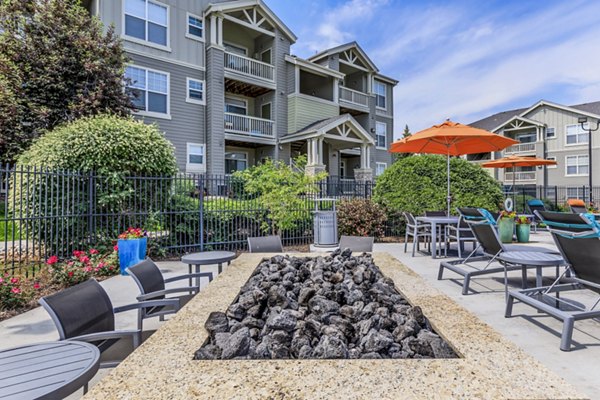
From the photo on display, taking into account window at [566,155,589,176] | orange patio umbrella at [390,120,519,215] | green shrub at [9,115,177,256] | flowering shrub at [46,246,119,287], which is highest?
window at [566,155,589,176]

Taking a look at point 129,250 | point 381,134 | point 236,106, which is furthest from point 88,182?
point 381,134

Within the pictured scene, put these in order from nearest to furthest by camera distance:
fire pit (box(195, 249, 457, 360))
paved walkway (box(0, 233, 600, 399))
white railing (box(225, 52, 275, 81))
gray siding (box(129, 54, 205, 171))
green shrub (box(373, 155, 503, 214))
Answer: fire pit (box(195, 249, 457, 360)) < paved walkway (box(0, 233, 600, 399)) < green shrub (box(373, 155, 503, 214)) < gray siding (box(129, 54, 205, 171)) < white railing (box(225, 52, 275, 81))

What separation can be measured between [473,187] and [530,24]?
19.7ft

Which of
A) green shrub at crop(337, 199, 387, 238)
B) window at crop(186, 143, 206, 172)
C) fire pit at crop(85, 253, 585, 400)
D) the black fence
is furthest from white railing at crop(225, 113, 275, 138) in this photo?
fire pit at crop(85, 253, 585, 400)

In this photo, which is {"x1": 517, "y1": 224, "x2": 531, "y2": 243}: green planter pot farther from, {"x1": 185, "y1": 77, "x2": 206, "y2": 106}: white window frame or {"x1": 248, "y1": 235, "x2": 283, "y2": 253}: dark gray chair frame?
{"x1": 185, "y1": 77, "x2": 206, "y2": 106}: white window frame

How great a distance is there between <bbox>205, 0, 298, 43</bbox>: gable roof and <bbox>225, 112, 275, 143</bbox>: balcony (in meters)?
4.55

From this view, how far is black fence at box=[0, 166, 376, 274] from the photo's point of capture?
6387mm

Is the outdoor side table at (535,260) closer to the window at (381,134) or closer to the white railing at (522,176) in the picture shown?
the window at (381,134)

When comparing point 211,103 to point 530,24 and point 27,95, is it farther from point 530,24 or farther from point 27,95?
point 530,24

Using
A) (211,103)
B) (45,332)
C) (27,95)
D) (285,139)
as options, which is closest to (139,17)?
(211,103)

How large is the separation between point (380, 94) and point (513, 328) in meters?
21.4

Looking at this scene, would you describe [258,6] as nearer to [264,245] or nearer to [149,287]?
[264,245]

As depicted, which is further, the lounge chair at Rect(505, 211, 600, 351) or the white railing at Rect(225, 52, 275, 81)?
the white railing at Rect(225, 52, 275, 81)

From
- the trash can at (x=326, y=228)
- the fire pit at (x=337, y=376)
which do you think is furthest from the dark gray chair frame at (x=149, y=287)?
the trash can at (x=326, y=228)
